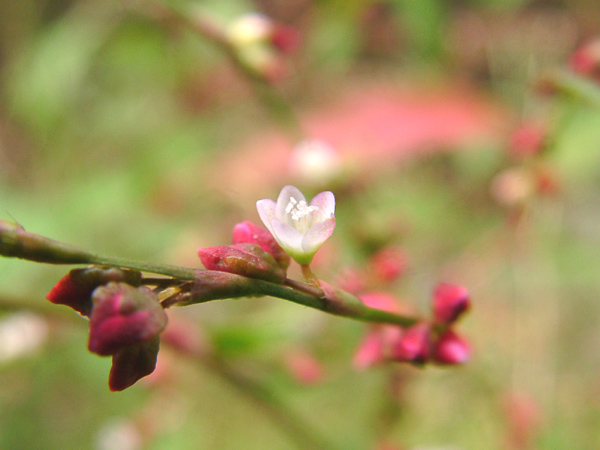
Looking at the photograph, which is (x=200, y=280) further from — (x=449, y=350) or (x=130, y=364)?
(x=449, y=350)

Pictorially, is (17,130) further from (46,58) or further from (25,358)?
(25,358)

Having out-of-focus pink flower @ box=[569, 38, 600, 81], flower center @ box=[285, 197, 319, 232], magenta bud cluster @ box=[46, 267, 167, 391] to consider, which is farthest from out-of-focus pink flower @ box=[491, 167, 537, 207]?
magenta bud cluster @ box=[46, 267, 167, 391]

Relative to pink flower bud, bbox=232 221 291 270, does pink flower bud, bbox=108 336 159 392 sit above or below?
below

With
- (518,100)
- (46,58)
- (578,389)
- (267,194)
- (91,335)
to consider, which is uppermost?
(518,100)

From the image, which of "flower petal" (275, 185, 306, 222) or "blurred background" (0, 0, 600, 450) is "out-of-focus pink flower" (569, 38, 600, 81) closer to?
"blurred background" (0, 0, 600, 450)

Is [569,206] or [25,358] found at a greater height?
[569,206]

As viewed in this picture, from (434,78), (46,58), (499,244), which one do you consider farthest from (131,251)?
(434,78)

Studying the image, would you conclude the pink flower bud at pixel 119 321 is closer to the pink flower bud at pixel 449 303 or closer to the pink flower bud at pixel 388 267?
the pink flower bud at pixel 449 303

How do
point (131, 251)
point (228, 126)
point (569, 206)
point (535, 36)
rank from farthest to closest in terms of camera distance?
point (228, 126)
point (535, 36)
point (569, 206)
point (131, 251)
